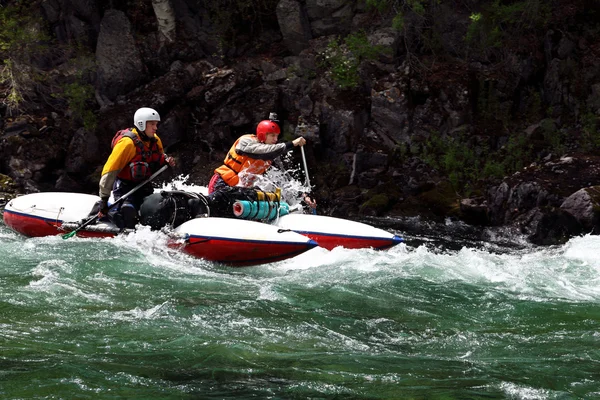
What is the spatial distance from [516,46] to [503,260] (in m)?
7.40

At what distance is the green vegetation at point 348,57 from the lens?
13.3 meters

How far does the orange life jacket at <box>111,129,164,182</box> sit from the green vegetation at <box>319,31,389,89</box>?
6.65 meters

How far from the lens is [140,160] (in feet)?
24.6

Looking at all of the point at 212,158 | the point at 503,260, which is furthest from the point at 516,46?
the point at 503,260

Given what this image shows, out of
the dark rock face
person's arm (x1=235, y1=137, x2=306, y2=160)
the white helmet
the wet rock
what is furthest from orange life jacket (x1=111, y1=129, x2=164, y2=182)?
the wet rock

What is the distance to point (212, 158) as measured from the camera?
46.0 ft

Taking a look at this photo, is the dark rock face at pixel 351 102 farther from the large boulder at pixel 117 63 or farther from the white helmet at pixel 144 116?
the white helmet at pixel 144 116

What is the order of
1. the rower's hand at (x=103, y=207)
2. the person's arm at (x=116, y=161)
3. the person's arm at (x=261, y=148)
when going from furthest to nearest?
the person's arm at (x=261, y=148)
the rower's hand at (x=103, y=207)
the person's arm at (x=116, y=161)

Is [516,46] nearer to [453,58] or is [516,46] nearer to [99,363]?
[453,58]

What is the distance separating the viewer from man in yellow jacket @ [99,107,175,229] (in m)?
7.29

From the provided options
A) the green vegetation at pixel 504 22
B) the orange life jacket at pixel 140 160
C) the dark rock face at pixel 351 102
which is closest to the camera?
the orange life jacket at pixel 140 160

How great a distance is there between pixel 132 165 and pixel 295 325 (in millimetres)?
3569

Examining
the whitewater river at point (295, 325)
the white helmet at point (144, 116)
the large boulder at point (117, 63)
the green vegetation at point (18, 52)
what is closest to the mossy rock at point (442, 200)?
the whitewater river at point (295, 325)

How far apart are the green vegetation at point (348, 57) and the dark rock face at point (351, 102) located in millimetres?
46
